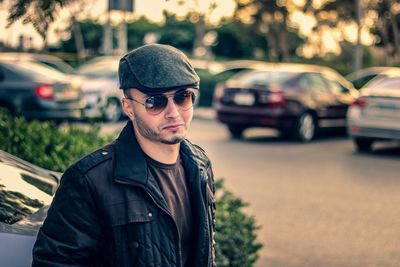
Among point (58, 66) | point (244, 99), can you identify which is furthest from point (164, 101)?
point (58, 66)

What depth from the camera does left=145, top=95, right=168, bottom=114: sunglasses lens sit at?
257 cm

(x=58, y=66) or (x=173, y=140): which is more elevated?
(x=173, y=140)

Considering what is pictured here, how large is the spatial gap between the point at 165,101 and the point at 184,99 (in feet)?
0.24

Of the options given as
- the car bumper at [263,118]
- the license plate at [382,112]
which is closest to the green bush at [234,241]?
the license plate at [382,112]

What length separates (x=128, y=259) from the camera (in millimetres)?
2453

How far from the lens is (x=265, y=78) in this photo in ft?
49.5

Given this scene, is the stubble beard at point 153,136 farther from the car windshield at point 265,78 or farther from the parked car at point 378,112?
the car windshield at point 265,78

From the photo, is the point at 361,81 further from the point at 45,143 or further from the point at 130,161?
the point at 130,161

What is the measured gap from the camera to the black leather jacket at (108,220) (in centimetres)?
242

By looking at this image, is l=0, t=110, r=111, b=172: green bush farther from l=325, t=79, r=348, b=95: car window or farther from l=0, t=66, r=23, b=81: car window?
l=325, t=79, r=348, b=95: car window

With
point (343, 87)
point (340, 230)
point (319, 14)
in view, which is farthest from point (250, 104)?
point (319, 14)

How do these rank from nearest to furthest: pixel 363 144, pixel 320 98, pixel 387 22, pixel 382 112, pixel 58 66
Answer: pixel 382 112 < pixel 363 144 < pixel 320 98 < pixel 58 66 < pixel 387 22

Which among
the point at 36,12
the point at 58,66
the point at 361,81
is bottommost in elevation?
the point at 361,81

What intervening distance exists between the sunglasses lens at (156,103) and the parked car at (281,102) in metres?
12.1
